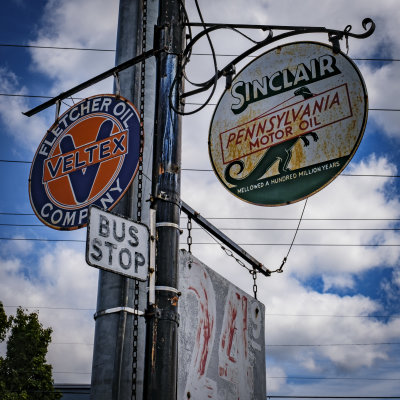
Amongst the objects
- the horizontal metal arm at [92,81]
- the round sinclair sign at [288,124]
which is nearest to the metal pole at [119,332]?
the horizontal metal arm at [92,81]

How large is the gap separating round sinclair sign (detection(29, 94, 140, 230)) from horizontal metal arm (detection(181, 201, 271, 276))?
3.51ft

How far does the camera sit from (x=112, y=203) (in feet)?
17.5

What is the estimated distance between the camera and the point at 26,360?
22812 mm

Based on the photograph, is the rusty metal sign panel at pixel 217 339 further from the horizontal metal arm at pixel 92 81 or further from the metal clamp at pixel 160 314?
the horizontal metal arm at pixel 92 81

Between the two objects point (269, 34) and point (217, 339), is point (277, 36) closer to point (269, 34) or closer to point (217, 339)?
point (269, 34)

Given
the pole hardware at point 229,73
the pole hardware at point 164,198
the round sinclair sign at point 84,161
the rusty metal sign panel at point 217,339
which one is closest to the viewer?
the pole hardware at point 164,198

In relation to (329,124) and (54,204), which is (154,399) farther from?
(329,124)

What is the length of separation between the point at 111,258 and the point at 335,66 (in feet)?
10.6

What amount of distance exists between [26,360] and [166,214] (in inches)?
814

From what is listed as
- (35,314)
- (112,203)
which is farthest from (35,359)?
(112,203)

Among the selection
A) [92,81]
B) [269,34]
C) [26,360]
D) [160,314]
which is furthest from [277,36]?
[26,360]

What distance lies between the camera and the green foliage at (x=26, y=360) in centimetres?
2203

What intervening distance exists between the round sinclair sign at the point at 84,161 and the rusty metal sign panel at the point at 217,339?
1.15m

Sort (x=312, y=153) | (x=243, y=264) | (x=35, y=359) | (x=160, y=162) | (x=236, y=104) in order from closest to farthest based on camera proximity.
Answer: (x=160, y=162), (x=312, y=153), (x=236, y=104), (x=243, y=264), (x=35, y=359)
